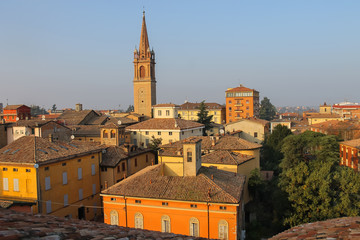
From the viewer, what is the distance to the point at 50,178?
22.3 m

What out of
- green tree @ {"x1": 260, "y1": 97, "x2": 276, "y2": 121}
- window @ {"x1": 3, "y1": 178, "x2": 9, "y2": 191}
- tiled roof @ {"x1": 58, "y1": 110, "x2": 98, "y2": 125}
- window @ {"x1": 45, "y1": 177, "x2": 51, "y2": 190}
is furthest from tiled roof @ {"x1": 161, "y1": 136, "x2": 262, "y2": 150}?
green tree @ {"x1": 260, "y1": 97, "x2": 276, "y2": 121}

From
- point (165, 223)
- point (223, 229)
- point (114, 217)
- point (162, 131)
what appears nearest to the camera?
point (223, 229)

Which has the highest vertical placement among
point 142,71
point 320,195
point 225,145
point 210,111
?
point 142,71

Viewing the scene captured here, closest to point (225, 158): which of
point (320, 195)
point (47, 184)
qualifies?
point (320, 195)

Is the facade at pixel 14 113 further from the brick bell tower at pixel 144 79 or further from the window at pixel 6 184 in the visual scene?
the window at pixel 6 184

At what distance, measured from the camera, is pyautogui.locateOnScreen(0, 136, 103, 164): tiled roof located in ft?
72.7

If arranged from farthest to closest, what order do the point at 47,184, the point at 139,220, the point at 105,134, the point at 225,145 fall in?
the point at 105,134 → the point at 225,145 → the point at 47,184 → the point at 139,220

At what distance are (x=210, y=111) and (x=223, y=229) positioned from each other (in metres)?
66.9

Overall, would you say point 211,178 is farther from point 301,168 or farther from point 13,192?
point 13,192

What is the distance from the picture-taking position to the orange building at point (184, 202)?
57.2 feet

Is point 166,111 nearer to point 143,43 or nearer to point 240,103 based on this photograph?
point 143,43

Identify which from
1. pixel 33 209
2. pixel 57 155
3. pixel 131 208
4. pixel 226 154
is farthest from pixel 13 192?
pixel 226 154

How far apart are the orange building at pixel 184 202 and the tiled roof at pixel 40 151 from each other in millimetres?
6265

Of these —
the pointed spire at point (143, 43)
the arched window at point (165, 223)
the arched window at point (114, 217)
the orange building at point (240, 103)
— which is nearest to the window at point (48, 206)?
the arched window at point (114, 217)
